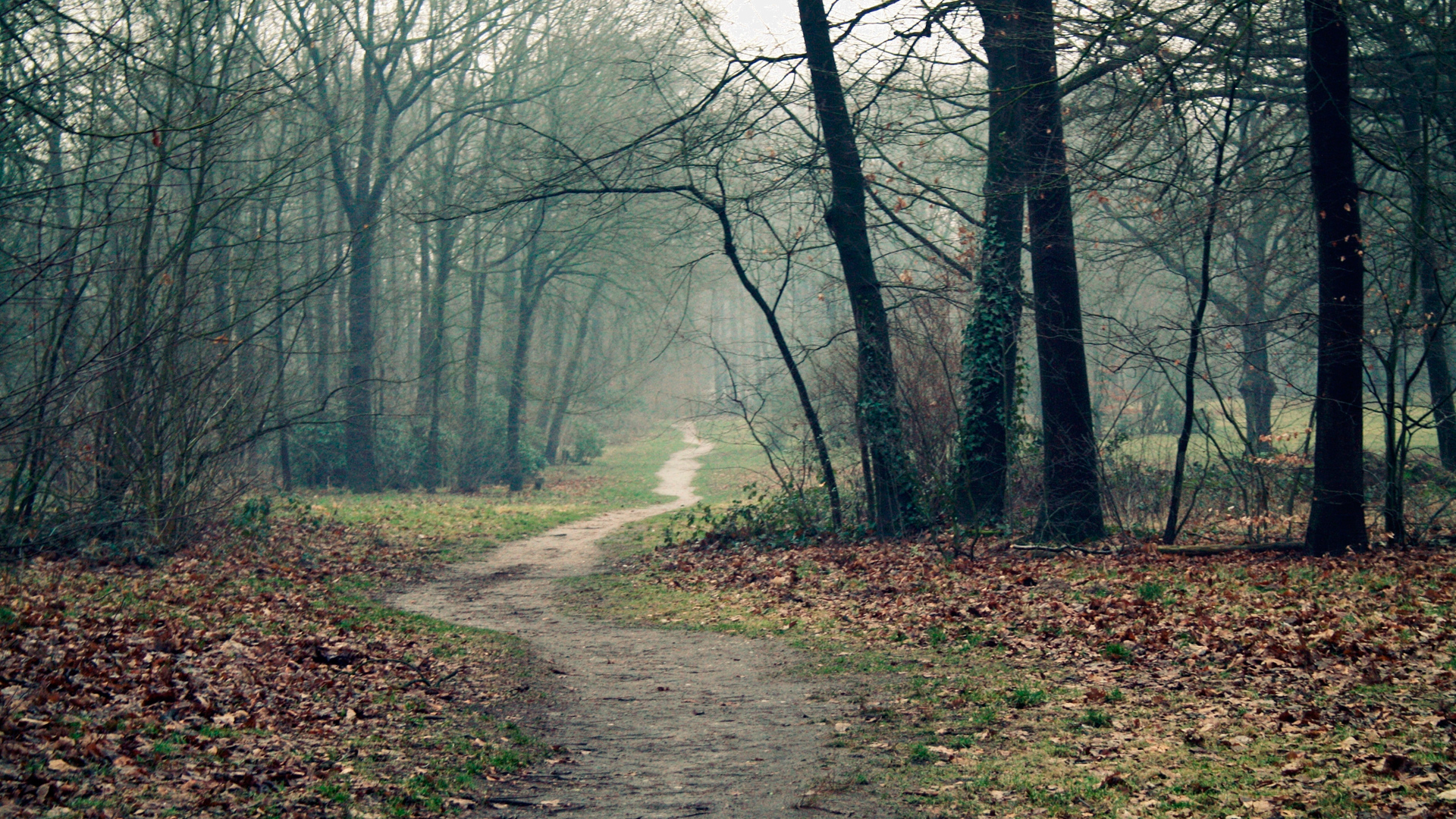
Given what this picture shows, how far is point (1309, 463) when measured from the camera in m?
14.1

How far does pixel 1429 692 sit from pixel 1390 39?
1039 cm

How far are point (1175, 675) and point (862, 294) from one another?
8.31 m

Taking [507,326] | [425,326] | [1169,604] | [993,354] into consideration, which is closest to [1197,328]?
[993,354]

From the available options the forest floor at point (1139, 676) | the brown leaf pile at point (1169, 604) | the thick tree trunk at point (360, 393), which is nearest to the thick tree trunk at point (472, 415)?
the thick tree trunk at point (360, 393)

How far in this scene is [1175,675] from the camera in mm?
6418

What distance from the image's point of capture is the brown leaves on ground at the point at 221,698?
4.47 meters

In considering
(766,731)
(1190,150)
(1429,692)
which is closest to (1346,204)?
(1190,150)

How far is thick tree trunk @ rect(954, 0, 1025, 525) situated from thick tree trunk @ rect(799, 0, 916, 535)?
0.92 meters

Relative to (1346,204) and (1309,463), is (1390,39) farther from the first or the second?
(1309,463)

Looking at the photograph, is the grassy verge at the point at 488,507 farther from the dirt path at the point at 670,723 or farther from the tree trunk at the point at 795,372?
the tree trunk at the point at 795,372

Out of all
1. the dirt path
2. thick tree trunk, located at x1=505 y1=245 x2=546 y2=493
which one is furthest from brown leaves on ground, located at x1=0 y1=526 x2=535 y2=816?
thick tree trunk, located at x1=505 y1=245 x2=546 y2=493

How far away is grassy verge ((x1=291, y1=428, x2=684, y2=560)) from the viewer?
16973 millimetres

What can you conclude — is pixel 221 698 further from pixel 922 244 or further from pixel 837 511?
pixel 922 244

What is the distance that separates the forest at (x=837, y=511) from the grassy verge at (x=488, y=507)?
287mm
